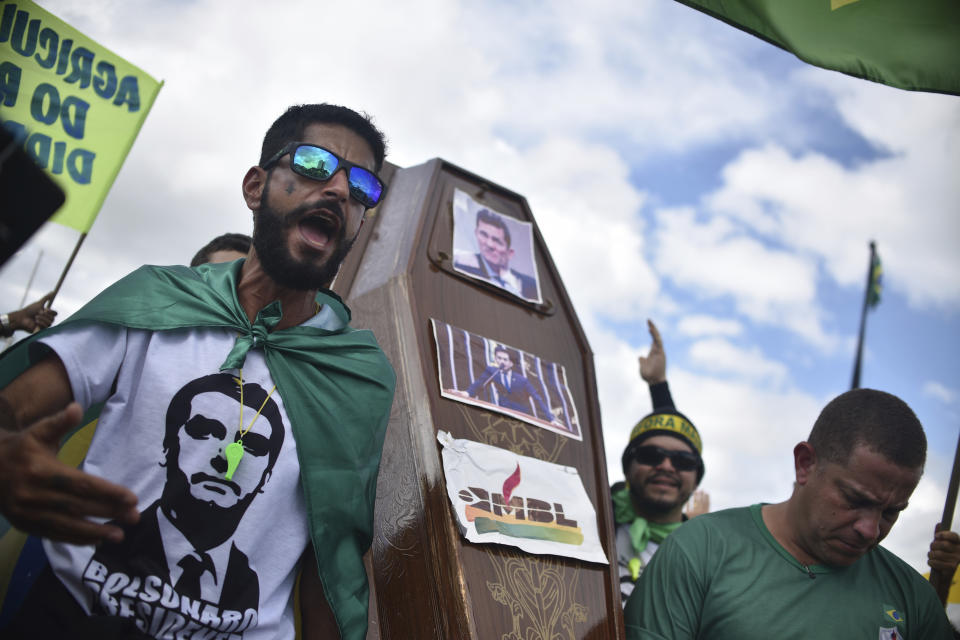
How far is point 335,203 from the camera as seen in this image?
195 cm

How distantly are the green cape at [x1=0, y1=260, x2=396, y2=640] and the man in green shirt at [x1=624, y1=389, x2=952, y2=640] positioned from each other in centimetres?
113

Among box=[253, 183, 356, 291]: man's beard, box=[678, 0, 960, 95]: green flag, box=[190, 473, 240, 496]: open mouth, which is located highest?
box=[678, 0, 960, 95]: green flag

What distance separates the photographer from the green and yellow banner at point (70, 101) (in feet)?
11.5

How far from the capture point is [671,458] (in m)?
3.86

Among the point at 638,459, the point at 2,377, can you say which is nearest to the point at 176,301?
the point at 2,377

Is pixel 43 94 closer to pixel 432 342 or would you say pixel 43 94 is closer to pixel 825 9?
pixel 432 342

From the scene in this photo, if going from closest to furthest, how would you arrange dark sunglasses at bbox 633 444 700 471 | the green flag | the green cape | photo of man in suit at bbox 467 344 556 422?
the green cape → the green flag → photo of man in suit at bbox 467 344 556 422 → dark sunglasses at bbox 633 444 700 471

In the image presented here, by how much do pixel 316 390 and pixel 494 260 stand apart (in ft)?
5.89

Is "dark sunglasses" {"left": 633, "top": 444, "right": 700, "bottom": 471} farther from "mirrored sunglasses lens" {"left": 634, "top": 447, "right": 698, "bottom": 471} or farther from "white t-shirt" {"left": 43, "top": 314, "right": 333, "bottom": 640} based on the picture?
"white t-shirt" {"left": 43, "top": 314, "right": 333, "bottom": 640}

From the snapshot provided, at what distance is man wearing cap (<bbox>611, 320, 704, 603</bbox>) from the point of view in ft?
12.0

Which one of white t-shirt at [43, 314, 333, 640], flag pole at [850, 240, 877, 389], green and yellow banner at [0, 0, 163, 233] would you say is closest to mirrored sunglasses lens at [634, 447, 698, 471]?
white t-shirt at [43, 314, 333, 640]

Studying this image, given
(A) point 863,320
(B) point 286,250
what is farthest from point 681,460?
(A) point 863,320

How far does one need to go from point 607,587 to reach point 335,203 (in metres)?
1.78

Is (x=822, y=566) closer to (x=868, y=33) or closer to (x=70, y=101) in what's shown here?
(x=868, y=33)
